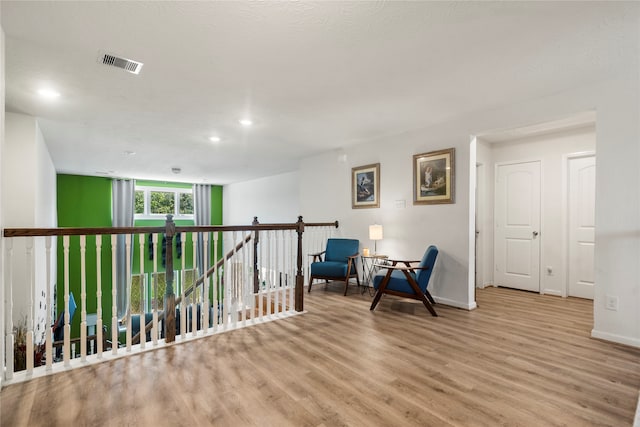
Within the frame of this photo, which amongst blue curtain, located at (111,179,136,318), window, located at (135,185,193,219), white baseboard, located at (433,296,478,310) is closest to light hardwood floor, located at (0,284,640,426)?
white baseboard, located at (433,296,478,310)

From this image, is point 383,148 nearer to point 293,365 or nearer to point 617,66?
point 617,66

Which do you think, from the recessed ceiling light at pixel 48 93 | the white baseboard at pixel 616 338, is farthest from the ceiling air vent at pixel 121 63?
the white baseboard at pixel 616 338

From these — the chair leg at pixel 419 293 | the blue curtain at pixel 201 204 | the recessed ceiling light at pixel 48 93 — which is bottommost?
the chair leg at pixel 419 293

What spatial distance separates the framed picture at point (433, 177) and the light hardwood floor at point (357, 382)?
172 centimetres

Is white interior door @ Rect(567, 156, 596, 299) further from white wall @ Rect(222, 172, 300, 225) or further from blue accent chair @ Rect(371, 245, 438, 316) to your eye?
white wall @ Rect(222, 172, 300, 225)

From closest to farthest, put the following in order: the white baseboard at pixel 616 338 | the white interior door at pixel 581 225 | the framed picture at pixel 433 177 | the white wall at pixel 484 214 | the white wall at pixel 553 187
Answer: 1. the white baseboard at pixel 616 338
2. the framed picture at pixel 433 177
3. the white interior door at pixel 581 225
4. the white wall at pixel 553 187
5. the white wall at pixel 484 214

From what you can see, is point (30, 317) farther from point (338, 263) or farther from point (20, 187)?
point (338, 263)

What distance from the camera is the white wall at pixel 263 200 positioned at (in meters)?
8.09

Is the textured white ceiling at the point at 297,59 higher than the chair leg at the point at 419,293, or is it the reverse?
the textured white ceiling at the point at 297,59

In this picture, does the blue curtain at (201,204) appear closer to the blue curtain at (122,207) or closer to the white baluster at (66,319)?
the blue curtain at (122,207)

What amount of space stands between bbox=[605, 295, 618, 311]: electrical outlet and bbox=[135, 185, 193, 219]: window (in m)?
10.0

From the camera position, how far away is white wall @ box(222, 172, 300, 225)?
26.6 feet

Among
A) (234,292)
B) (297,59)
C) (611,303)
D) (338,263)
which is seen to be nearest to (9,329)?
(234,292)

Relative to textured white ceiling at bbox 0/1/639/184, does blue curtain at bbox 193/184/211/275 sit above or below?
below
